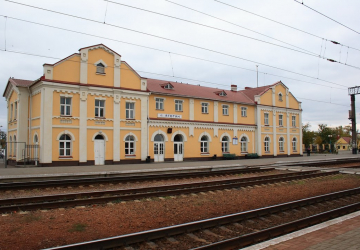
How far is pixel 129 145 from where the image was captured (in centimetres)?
2784

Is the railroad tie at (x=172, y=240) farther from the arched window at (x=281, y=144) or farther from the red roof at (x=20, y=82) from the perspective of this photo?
the arched window at (x=281, y=144)

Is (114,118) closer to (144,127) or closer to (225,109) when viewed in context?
(144,127)

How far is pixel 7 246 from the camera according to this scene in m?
6.02

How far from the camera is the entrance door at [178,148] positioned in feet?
102

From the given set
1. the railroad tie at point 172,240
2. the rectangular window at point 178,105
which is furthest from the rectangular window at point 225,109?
the railroad tie at point 172,240

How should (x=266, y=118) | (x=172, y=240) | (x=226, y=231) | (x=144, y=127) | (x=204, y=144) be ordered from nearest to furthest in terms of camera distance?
(x=172, y=240)
(x=226, y=231)
(x=144, y=127)
(x=204, y=144)
(x=266, y=118)

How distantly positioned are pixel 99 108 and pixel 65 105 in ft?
9.07

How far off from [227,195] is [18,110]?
2181cm

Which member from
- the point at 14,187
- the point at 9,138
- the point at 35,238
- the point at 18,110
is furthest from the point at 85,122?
the point at 35,238

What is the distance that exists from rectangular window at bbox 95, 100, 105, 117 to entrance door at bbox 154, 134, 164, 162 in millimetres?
5844

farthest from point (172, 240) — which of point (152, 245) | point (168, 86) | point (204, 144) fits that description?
point (204, 144)

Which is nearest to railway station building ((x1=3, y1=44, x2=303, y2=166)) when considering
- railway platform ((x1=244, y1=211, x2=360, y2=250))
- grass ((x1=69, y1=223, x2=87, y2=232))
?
grass ((x1=69, y1=223, x2=87, y2=232))

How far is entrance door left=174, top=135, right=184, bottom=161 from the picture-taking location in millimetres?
31170

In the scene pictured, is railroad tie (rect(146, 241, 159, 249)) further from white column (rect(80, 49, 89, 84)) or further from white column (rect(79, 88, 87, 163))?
white column (rect(80, 49, 89, 84))
